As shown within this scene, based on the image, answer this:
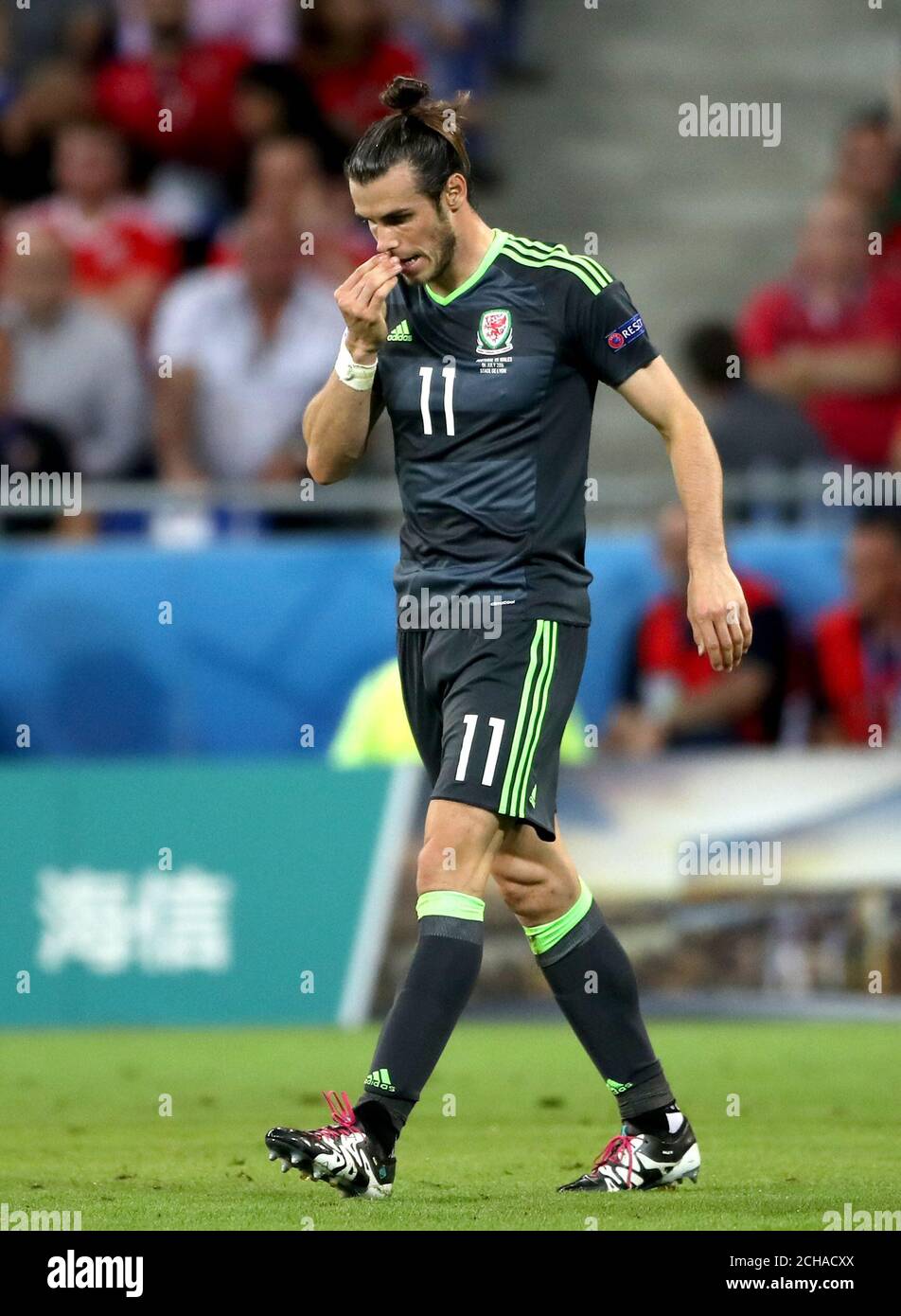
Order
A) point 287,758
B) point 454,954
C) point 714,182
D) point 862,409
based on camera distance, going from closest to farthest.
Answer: point 454,954, point 287,758, point 862,409, point 714,182

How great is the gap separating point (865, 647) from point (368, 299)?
6507 millimetres

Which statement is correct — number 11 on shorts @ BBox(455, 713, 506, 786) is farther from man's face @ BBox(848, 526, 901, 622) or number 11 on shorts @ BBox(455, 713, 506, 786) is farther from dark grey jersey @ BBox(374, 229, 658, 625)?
man's face @ BBox(848, 526, 901, 622)

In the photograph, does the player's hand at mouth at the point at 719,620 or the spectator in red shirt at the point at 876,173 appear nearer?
the player's hand at mouth at the point at 719,620

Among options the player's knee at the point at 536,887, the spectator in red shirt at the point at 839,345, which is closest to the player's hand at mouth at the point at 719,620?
the player's knee at the point at 536,887

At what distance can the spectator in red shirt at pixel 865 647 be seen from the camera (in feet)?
38.2

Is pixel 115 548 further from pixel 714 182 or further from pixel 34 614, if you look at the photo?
pixel 714 182

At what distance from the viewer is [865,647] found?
1177 centimetres

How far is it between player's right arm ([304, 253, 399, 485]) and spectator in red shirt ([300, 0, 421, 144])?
10.5m

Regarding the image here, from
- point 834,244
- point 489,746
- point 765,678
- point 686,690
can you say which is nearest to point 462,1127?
point 489,746

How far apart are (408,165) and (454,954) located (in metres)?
1.97

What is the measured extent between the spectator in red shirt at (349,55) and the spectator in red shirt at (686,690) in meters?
5.58

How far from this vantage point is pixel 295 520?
12.8m

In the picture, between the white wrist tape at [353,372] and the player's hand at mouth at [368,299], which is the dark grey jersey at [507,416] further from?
the player's hand at mouth at [368,299]

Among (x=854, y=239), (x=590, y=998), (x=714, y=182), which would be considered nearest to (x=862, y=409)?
(x=854, y=239)
